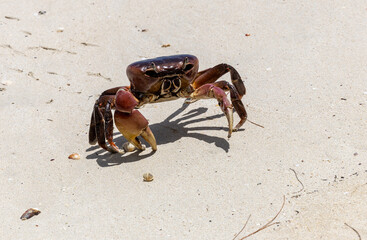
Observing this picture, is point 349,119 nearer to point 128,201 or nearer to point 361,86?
point 361,86

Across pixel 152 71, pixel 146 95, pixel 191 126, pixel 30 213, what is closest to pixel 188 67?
pixel 152 71

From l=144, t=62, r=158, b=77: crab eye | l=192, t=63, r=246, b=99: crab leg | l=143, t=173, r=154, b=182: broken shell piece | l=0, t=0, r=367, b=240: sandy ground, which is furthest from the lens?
l=192, t=63, r=246, b=99: crab leg

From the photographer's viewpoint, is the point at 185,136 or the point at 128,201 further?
the point at 185,136

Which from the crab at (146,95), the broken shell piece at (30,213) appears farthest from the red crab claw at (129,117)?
the broken shell piece at (30,213)

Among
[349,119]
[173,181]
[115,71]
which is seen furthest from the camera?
[115,71]

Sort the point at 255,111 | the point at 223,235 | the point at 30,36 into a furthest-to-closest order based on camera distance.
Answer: the point at 30,36, the point at 255,111, the point at 223,235

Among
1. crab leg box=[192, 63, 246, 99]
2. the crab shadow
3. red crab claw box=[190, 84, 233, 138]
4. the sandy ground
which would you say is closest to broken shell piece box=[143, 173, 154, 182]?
the sandy ground

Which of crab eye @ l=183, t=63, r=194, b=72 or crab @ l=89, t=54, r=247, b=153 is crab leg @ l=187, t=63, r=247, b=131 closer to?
crab @ l=89, t=54, r=247, b=153

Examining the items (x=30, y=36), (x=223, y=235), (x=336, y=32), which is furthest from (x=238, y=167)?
(x=30, y=36)
